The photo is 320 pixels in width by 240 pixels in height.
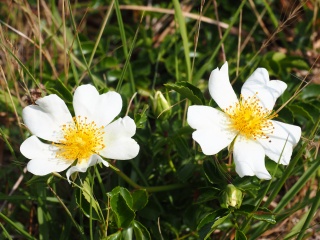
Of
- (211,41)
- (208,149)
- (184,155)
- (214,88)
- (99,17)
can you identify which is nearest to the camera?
(208,149)

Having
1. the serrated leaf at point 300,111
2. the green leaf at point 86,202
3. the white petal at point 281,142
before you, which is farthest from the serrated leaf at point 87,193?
the serrated leaf at point 300,111

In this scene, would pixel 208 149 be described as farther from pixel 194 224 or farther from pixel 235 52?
pixel 235 52

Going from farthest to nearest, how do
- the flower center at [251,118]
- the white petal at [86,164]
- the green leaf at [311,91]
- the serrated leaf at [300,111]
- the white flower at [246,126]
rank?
1. the green leaf at [311,91]
2. the serrated leaf at [300,111]
3. the flower center at [251,118]
4. the white flower at [246,126]
5. the white petal at [86,164]

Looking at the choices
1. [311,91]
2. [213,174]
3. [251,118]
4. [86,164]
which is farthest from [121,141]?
[311,91]

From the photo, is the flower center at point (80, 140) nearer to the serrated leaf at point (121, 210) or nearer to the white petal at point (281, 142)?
the serrated leaf at point (121, 210)

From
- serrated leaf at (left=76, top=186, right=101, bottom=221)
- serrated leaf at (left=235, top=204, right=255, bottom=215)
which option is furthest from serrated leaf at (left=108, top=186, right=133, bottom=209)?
serrated leaf at (left=235, top=204, right=255, bottom=215)

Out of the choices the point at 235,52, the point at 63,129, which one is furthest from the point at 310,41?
the point at 63,129

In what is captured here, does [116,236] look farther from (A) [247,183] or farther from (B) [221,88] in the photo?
(B) [221,88]
